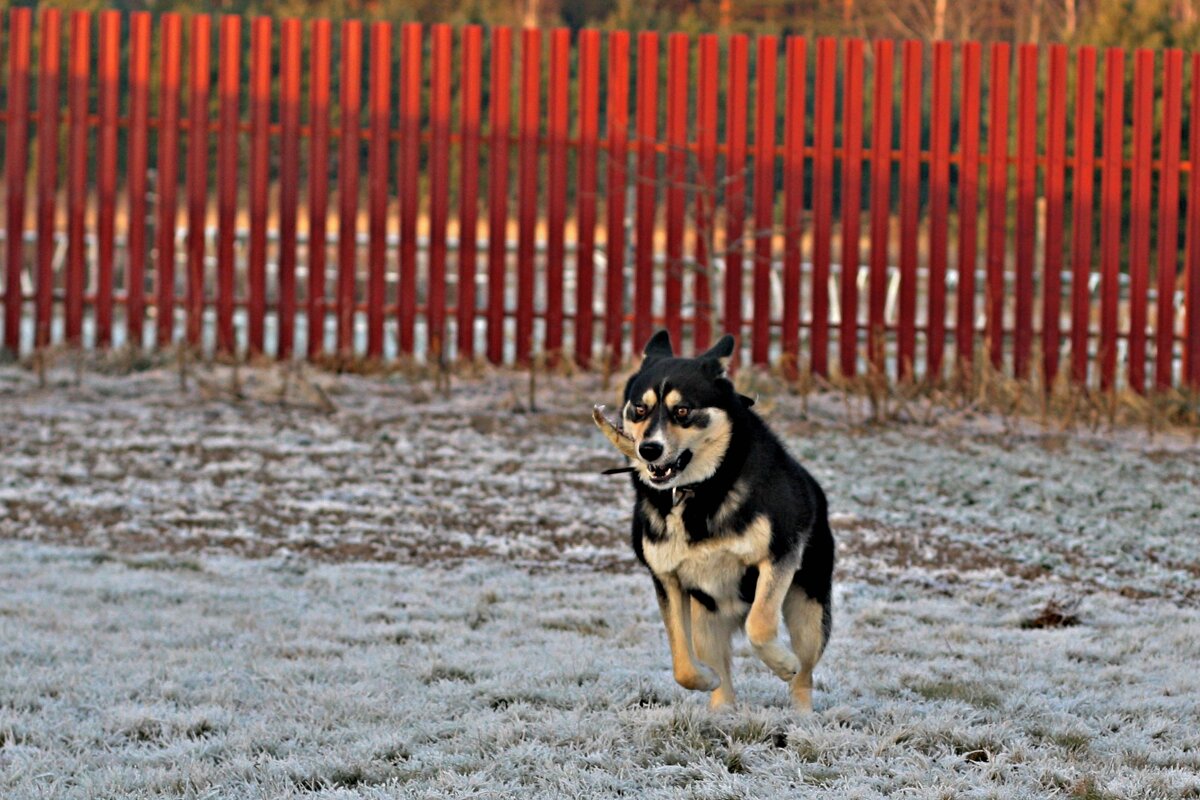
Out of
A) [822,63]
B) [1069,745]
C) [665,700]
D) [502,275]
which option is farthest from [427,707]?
[822,63]

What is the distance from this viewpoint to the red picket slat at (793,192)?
1202cm

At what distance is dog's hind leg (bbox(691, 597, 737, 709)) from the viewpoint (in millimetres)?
4281

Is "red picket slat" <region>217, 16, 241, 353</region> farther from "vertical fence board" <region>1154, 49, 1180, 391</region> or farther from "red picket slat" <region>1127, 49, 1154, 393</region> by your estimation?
"vertical fence board" <region>1154, 49, 1180, 391</region>

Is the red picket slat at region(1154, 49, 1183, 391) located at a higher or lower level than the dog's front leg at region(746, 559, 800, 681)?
higher

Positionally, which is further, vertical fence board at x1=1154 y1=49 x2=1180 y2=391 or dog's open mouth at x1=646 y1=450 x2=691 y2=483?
vertical fence board at x1=1154 y1=49 x2=1180 y2=391

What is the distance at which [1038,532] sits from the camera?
25.2 feet

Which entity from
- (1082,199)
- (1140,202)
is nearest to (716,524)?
(1082,199)

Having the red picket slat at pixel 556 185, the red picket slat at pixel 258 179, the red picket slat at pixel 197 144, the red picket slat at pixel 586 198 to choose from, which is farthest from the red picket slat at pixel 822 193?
the red picket slat at pixel 197 144

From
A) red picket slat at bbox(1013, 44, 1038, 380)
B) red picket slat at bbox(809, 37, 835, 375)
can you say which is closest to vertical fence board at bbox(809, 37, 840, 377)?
red picket slat at bbox(809, 37, 835, 375)

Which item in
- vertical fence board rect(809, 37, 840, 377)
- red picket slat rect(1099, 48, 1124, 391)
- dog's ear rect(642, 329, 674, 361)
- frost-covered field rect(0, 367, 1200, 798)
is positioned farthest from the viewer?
red picket slat rect(1099, 48, 1124, 391)

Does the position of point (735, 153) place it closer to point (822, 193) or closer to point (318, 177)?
point (822, 193)

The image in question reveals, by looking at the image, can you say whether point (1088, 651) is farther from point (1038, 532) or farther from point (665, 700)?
point (1038, 532)

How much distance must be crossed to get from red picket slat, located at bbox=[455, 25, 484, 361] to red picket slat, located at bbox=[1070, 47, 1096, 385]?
4902mm

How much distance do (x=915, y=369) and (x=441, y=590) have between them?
6654 mm
